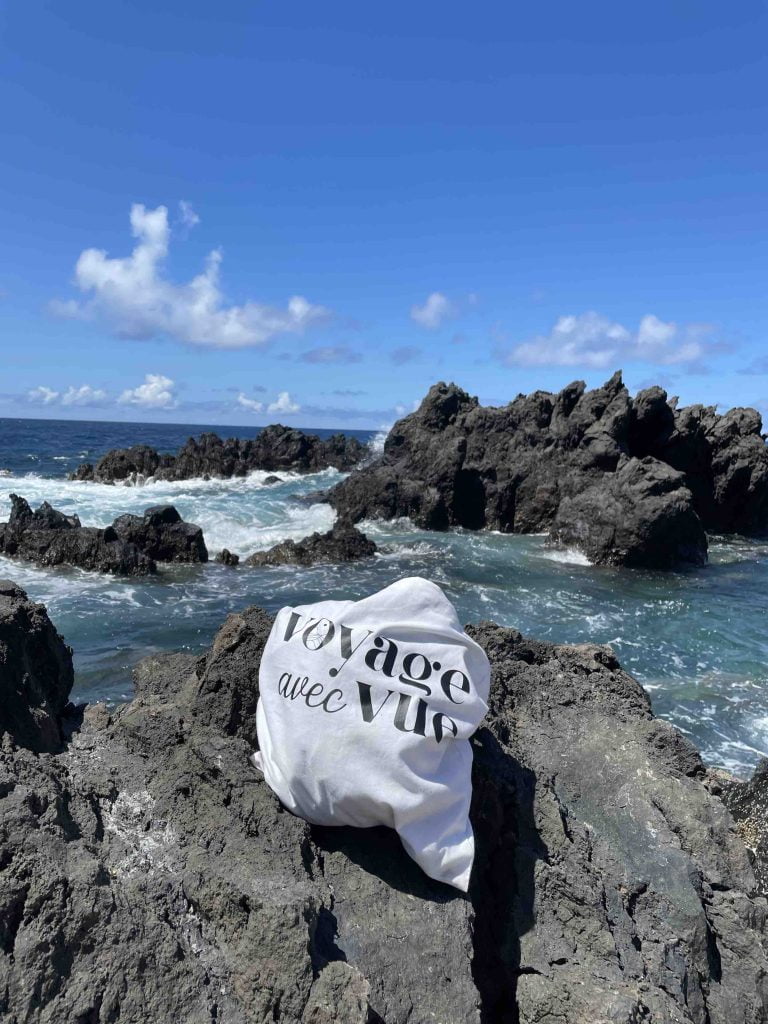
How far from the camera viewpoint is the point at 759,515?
2753 cm

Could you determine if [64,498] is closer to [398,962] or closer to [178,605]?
[178,605]

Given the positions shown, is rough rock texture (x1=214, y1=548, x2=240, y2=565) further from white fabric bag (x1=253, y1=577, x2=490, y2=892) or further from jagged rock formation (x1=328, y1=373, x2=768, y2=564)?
white fabric bag (x1=253, y1=577, x2=490, y2=892)

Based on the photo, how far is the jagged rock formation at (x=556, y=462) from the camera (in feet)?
83.0

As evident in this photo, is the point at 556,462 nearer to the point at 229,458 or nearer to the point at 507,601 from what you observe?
the point at 507,601

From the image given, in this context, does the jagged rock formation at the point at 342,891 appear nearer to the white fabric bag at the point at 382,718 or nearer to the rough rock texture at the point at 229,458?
Answer: the white fabric bag at the point at 382,718

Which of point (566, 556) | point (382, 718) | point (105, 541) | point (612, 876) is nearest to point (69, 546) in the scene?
point (105, 541)

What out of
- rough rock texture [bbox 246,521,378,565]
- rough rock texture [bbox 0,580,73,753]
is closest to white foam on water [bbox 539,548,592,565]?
rough rock texture [bbox 246,521,378,565]

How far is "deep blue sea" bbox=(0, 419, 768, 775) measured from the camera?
31.9ft

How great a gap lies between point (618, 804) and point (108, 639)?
397 inches

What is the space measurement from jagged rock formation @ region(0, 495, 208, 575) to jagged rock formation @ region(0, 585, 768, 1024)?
1316 cm

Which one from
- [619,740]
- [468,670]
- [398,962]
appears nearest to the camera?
[398,962]

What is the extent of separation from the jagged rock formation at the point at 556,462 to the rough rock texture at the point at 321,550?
6.08 metres

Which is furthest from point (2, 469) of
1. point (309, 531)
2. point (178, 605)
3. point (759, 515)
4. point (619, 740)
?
point (619, 740)

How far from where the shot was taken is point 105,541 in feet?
56.2
